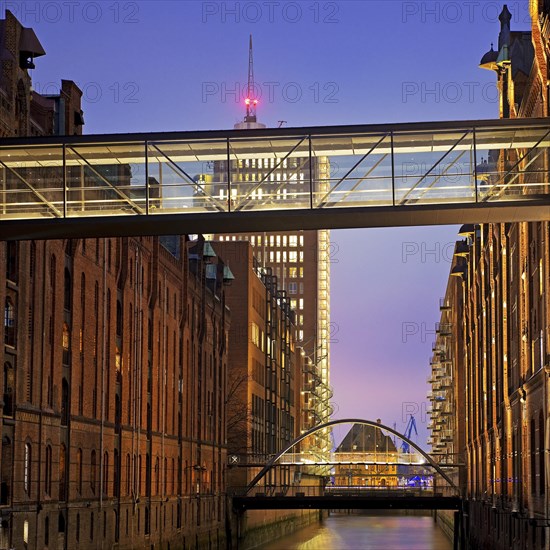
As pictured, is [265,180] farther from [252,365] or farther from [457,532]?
[252,365]

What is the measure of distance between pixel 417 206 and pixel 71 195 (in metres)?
8.51

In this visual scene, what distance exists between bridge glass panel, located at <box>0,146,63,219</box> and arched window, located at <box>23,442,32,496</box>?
14.0 meters

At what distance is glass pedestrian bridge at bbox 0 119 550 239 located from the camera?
30.7m

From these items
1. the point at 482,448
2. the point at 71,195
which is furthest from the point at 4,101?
the point at 482,448

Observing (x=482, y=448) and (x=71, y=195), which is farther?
(x=482, y=448)

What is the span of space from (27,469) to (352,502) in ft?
137

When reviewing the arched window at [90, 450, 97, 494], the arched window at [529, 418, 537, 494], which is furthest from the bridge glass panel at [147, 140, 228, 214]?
the arched window at [90, 450, 97, 494]

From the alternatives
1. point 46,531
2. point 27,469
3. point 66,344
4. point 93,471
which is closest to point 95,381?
point 93,471

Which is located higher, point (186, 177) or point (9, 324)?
point (186, 177)

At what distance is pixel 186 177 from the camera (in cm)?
3225

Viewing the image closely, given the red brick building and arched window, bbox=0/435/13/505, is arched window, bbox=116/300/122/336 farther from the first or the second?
arched window, bbox=0/435/13/505

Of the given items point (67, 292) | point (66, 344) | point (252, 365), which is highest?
point (252, 365)

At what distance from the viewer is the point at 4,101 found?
4156 centimetres

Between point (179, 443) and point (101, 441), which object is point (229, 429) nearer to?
point (179, 443)
